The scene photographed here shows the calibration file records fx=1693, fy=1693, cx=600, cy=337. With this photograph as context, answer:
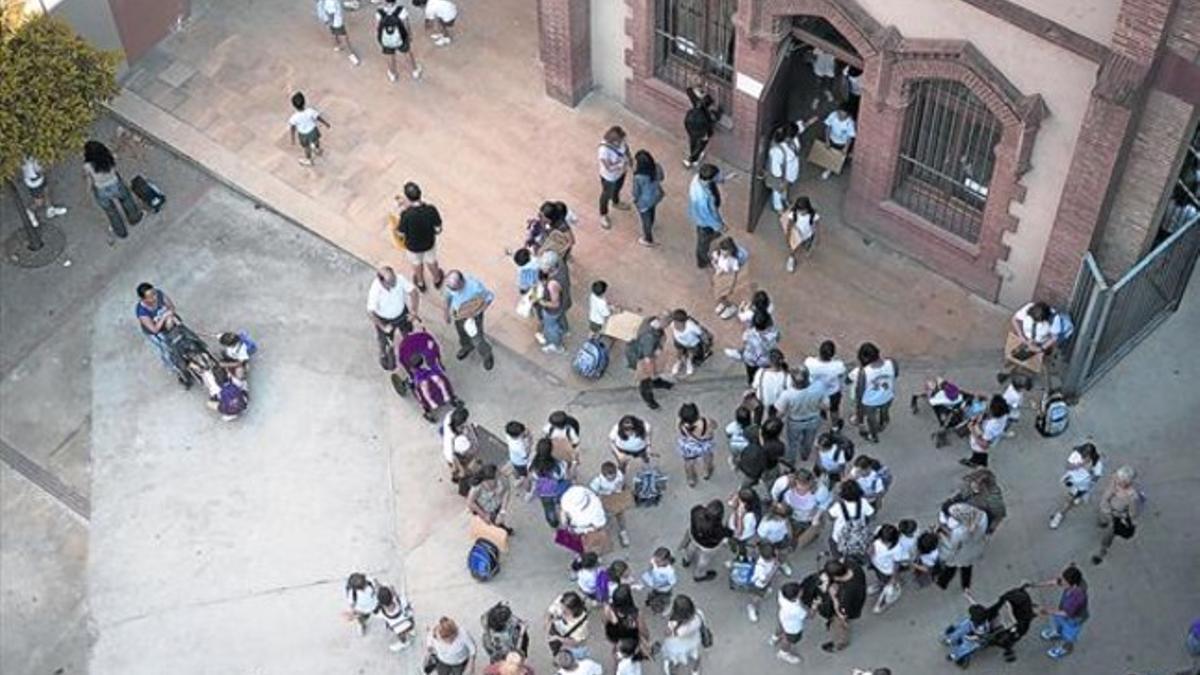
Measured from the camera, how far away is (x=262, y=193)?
79.9ft

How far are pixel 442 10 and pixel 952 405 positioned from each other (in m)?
10.0

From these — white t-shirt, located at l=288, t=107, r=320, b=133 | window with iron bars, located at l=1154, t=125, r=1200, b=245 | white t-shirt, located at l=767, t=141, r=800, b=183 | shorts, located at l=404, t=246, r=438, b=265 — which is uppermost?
window with iron bars, located at l=1154, t=125, r=1200, b=245

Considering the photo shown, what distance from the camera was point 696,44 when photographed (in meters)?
23.3

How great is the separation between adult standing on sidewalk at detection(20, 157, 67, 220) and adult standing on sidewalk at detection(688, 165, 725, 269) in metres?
8.82

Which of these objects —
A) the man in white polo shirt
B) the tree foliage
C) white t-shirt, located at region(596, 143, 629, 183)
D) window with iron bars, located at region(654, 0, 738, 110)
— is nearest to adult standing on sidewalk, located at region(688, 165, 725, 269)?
white t-shirt, located at region(596, 143, 629, 183)

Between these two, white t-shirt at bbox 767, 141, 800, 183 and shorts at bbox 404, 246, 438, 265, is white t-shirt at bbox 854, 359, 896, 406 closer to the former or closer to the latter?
white t-shirt at bbox 767, 141, 800, 183

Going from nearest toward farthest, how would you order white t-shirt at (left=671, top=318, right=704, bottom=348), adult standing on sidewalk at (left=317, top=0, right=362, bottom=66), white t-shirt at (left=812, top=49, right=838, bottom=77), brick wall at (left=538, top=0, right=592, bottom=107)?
white t-shirt at (left=671, top=318, right=704, bottom=348), white t-shirt at (left=812, top=49, right=838, bottom=77), brick wall at (left=538, top=0, right=592, bottom=107), adult standing on sidewalk at (left=317, top=0, right=362, bottom=66)

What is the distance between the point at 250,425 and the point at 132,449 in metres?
1.56

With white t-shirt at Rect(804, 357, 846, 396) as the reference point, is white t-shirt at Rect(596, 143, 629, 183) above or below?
above

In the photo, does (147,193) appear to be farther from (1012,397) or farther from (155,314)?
(1012,397)

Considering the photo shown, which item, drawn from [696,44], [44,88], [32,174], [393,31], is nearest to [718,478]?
[696,44]

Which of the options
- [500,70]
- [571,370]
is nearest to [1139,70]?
[571,370]

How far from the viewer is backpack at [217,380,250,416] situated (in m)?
21.7

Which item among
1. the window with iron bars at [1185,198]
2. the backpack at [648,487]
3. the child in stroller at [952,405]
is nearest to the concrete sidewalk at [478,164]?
the child in stroller at [952,405]
